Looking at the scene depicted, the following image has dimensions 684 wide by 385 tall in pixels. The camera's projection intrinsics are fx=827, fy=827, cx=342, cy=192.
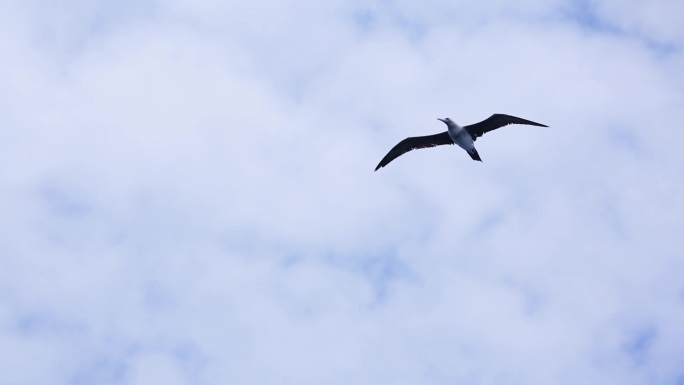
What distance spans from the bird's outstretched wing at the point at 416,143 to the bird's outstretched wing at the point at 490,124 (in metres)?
1.42

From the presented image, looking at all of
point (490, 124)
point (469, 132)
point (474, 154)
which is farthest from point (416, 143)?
point (490, 124)

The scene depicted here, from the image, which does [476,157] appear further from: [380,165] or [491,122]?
[380,165]

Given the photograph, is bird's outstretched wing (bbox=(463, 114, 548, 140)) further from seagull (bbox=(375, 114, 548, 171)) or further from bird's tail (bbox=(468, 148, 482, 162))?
bird's tail (bbox=(468, 148, 482, 162))

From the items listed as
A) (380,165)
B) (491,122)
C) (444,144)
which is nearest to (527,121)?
(491,122)

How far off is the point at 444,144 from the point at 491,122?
122 inches

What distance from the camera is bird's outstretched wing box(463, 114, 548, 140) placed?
40906 mm

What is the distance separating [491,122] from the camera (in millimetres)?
41219

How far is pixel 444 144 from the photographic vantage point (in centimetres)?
4328

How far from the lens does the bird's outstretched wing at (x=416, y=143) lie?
4281 centimetres

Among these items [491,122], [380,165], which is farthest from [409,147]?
[491,122]

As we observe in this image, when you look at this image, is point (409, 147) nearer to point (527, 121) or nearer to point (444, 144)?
point (444, 144)

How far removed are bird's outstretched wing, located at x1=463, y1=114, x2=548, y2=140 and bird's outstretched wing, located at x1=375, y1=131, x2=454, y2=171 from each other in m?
1.42

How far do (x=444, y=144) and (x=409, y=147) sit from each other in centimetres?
184

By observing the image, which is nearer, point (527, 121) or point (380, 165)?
point (527, 121)
